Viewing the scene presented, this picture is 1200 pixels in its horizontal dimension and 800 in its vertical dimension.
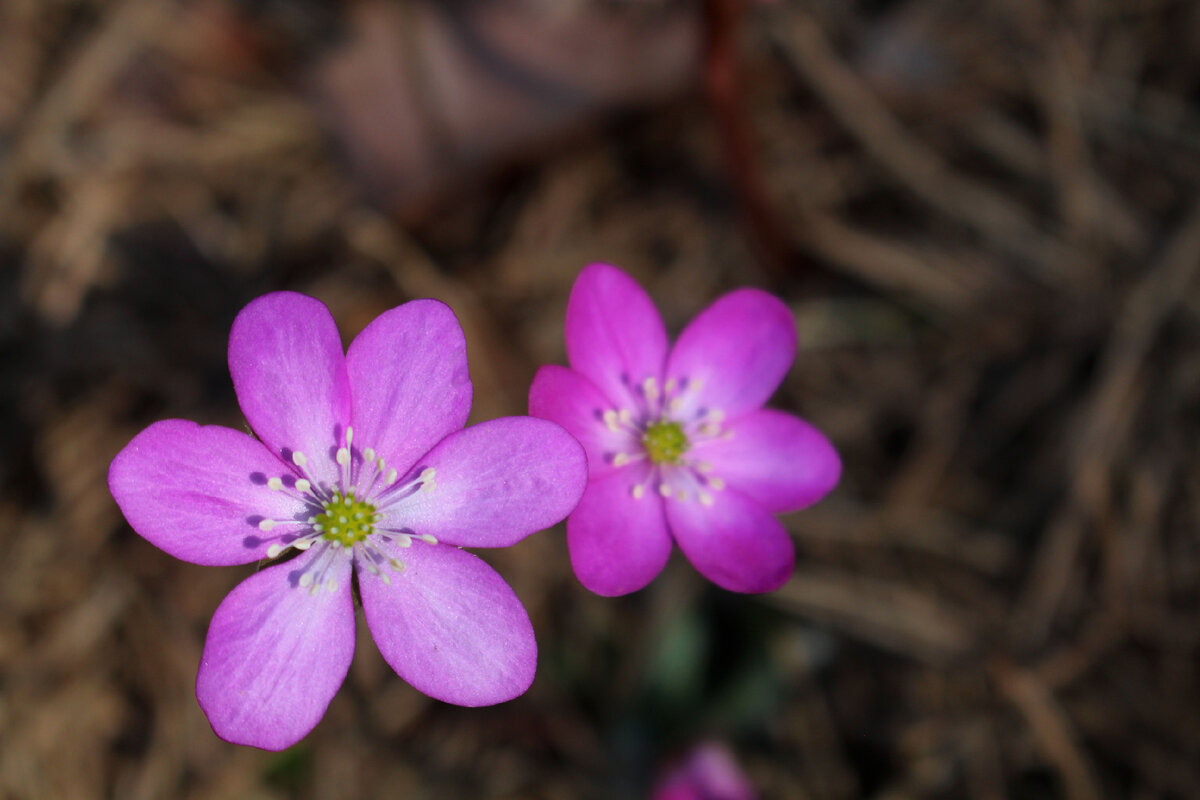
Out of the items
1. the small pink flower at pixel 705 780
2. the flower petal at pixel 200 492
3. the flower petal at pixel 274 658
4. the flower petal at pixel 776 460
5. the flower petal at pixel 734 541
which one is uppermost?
the flower petal at pixel 776 460

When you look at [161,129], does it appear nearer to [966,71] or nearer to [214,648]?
[214,648]

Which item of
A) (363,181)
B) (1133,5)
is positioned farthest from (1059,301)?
(363,181)

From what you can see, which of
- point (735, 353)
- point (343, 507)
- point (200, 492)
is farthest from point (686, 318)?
point (200, 492)

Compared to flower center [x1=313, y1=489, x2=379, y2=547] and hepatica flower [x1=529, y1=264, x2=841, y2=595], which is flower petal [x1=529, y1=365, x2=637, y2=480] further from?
flower center [x1=313, y1=489, x2=379, y2=547]

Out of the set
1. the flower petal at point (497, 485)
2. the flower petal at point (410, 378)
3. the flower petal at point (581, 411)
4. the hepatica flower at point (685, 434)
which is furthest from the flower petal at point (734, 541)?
the flower petal at point (410, 378)

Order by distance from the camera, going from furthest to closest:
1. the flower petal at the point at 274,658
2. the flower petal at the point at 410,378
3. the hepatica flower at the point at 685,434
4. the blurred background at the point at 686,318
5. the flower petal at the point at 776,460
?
the blurred background at the point at 686,318, the flower petal at the point at 776,460, the hepatica flower at the point at 685,434, the flower petal at the point at 410,378, the flower petal at the point at 274,658

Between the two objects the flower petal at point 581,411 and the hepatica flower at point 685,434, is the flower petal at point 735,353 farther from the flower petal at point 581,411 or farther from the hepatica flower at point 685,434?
the flower petal at point 581,411

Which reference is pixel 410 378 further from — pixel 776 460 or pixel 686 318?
pixel 686 318

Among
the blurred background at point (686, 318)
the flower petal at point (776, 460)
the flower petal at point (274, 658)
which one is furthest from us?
the blurred background at point (686, 318)

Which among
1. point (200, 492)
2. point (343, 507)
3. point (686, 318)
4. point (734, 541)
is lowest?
point (200, 492)
